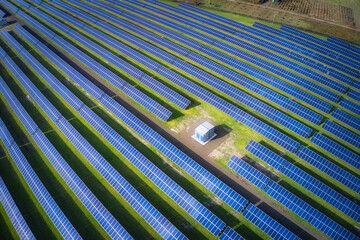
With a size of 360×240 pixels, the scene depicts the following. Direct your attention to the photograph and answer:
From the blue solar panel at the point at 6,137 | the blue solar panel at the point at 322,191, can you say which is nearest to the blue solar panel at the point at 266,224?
the blue solar panel at the point at 322,191

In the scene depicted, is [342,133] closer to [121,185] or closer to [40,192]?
[121,185]

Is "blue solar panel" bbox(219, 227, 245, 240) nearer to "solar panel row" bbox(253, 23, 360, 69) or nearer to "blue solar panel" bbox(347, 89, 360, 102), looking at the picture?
"blue solar panel" bbox(347, 89, 360, 102)

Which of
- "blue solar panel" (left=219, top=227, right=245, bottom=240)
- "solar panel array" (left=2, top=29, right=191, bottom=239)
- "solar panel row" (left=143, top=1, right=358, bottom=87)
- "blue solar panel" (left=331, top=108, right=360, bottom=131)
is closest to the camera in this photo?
"blue solar panel" (left=219, top=227, right=245, bottom=240)

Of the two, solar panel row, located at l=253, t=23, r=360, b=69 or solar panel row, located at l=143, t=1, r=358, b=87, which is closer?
solar panel row, located at l=143, t=1, r=358, b=87

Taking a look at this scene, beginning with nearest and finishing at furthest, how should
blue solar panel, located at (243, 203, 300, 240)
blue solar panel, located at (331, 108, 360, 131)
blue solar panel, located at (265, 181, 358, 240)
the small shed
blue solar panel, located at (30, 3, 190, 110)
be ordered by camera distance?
blue solar panel, located at (243, 203, 300, 240), blue solar panel, located at (265, 181, 358, 240), the small shed, blue solar panel, located at (331, 108, 360, 131), blue solar panel, located at (30, 3, 190, 110)

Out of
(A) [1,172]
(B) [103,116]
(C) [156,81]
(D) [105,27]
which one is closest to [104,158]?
(B) [103,116]

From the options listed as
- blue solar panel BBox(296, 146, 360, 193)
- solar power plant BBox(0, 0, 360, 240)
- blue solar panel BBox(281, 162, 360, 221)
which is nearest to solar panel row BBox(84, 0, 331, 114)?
solar power plant BBox(0, 0, 360, 240)

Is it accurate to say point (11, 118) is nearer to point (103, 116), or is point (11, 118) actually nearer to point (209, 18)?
point (103, 116)

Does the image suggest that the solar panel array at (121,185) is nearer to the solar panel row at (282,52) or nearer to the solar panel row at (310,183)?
the solar panel row at (310,183)
